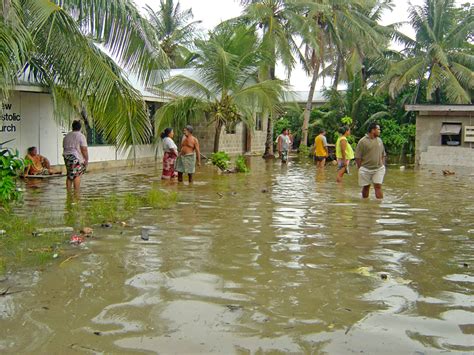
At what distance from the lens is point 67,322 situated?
4.08m

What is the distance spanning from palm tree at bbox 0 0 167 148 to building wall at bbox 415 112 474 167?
658 inches

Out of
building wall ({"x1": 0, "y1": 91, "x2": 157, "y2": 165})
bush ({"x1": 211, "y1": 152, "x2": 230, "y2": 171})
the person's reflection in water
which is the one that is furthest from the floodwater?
bush ({"x1": 211, "y1": 152, "x2": 230, "y2": 171})

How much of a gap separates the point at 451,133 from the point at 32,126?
1619 cm

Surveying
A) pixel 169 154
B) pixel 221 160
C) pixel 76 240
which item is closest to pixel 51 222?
pixel 76 240

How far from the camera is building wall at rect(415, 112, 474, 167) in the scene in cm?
2269

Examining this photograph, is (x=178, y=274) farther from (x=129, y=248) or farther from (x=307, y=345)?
(x=307, y=345)

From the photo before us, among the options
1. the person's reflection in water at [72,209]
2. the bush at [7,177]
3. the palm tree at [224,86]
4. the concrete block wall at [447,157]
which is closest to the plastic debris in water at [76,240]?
the person's reflection in water at [72,209]

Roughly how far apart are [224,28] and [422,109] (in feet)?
30.5

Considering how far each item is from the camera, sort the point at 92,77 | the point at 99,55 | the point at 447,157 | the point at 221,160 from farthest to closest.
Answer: the point at 447,157, the point at 221,160, the point at 99,55, the point at 92,77

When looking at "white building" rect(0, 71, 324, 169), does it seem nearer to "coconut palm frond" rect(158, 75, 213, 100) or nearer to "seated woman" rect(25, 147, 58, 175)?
"seated woman" rect(25, 147, 58, 175)

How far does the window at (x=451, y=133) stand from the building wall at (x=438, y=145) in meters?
0.16

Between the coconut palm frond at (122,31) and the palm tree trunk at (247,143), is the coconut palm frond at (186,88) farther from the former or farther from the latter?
the palm tree trunk at (247,143)

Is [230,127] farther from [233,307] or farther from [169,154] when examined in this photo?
[233,307]

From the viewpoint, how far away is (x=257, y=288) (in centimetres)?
499
